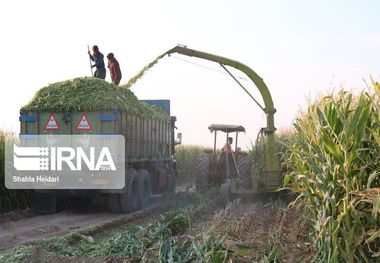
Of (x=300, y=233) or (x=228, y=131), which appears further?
(x=228, y=131)

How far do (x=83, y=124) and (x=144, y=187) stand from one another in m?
2.93

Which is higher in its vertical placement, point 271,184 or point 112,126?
point 112,126

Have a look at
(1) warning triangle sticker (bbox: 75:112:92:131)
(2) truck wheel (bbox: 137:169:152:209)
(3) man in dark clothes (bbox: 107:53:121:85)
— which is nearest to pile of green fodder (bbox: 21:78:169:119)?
(1) warning triangle sticker (bbox: 75:112:92:131)

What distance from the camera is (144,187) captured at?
1541 cm

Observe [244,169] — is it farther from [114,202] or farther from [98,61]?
[98,61]

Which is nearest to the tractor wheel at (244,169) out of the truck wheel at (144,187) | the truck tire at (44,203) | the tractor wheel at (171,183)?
the truck wheel at (144,187)

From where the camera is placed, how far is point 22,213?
13.8m

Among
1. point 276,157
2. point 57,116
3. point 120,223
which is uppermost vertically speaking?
point 57,116

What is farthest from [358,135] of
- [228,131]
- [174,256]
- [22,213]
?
[228,131]

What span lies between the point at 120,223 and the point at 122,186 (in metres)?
1.25

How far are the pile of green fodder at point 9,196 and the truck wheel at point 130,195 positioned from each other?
260 cm

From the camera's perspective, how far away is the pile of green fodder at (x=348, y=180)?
5734 millimetres

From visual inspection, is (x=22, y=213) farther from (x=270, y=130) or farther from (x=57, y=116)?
(x=270, y=130)

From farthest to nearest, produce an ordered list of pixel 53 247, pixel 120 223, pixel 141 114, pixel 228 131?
pixel 228 131, pixel 141 114, pixel 120 223, pixel 53 247
